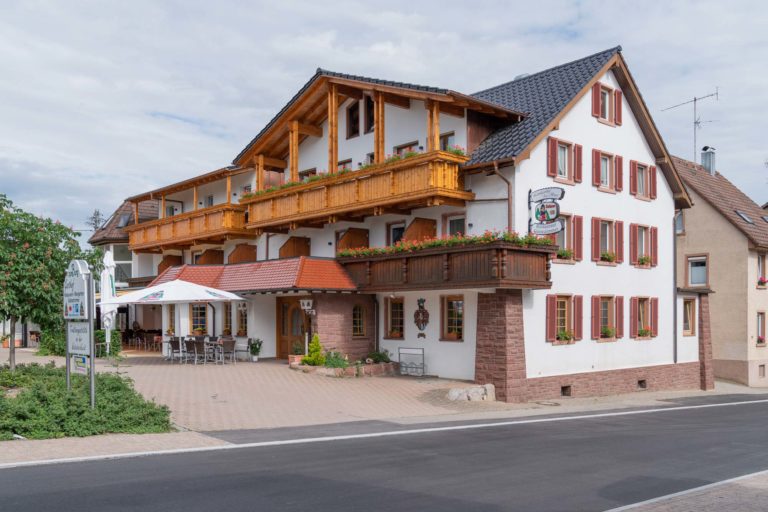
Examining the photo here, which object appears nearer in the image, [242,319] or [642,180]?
[642,180]

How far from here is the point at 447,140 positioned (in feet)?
77.9

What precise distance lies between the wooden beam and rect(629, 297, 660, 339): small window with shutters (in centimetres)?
1283

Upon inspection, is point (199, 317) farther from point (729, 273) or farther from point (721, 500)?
point (721, 500)

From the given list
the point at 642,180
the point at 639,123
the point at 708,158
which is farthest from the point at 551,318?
the point at 708,158

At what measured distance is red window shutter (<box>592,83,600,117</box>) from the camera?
2503 cm

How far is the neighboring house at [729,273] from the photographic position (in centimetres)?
3284

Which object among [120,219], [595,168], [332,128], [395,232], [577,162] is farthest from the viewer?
[120,219]

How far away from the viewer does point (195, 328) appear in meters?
29.0

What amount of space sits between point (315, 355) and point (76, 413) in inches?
419

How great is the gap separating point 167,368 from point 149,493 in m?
15.2

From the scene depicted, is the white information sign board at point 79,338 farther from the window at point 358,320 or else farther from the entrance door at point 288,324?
the entrance door at point 288,324

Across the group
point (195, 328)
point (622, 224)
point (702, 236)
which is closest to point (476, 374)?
point (622, 224)

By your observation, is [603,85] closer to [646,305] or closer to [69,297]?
[646,305]

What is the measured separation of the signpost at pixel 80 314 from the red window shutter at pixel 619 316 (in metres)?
17.6
